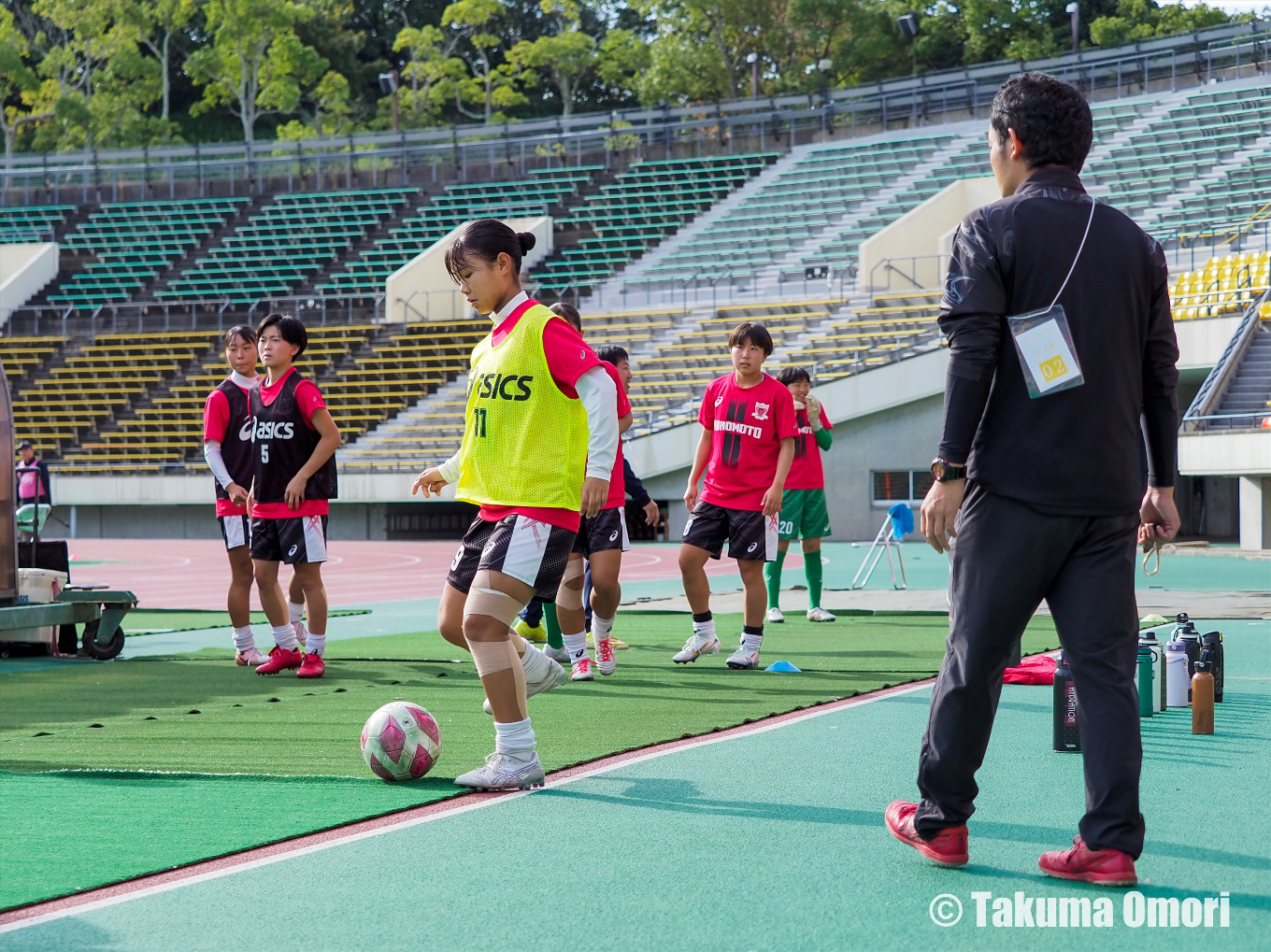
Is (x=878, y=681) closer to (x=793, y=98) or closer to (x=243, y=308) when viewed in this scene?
(x=243, y=308)

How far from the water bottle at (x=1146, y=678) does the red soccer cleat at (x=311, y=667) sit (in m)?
4.38

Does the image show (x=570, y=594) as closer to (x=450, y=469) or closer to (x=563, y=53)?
(x=450, y=469)

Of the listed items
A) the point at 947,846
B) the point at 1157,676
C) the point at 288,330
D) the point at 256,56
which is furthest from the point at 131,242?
the point at 947,846

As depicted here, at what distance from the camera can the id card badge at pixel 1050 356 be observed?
11.5 ft

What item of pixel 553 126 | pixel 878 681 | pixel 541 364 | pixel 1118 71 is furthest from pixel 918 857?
pixel 553 126

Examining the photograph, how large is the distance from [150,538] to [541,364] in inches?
1108

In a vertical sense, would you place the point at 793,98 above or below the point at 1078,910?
above

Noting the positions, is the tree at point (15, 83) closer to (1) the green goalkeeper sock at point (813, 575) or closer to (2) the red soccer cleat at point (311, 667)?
(1) the green goalkeeper sock at point (813, 575)

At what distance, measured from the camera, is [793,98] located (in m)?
41.5

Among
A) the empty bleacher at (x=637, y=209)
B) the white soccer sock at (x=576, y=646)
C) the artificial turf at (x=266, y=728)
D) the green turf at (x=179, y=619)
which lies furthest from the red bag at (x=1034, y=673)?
the empty bleacher at (x=637, y=209)

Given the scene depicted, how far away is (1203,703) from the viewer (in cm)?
564

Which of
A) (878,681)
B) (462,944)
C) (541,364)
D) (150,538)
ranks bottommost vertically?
(150,538)

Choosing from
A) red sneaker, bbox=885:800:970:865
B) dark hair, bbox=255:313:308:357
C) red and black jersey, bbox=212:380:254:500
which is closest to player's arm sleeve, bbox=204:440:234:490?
red and black jersey, bbox=212:380:254:500

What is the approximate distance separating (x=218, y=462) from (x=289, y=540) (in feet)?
2.26
